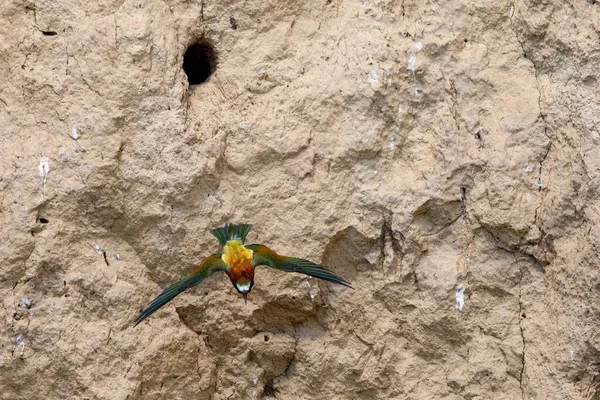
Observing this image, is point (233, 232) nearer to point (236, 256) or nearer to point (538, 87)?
point (236, 256)

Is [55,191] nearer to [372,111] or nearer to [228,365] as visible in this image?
[228,365]

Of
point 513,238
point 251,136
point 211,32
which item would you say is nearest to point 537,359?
point 513,238

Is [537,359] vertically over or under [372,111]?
under

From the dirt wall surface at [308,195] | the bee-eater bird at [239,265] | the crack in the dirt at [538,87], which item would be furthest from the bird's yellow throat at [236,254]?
the crack in the dirt at [538,87]

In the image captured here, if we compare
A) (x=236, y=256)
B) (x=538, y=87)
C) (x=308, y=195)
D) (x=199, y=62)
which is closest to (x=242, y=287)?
(x=236, y=256)

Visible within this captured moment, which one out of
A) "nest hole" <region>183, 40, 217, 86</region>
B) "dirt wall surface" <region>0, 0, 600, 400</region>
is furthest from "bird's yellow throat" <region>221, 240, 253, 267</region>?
"nest hole" <region>183, 40, 217, 86</region>

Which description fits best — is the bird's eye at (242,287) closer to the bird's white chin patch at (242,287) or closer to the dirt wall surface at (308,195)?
the bird's white chin patch at (242,287)
